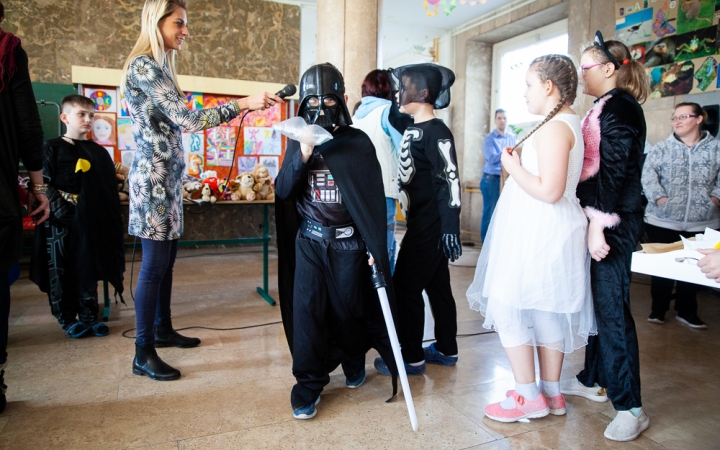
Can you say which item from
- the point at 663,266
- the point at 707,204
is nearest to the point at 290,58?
the point at 707,204

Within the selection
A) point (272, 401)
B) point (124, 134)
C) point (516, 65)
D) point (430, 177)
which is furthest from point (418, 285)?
point (516, 65)

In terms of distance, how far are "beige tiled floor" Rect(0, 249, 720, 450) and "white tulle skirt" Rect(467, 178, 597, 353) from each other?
0.42 metres

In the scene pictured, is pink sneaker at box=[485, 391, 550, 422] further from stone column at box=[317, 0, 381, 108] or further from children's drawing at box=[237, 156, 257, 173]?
children's drawing at box=[237, 156, 257, 173]

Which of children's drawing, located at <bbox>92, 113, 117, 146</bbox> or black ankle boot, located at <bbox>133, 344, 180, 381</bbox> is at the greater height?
children's drawing, located at <bbox>92, 113, 117, 146</bbox>

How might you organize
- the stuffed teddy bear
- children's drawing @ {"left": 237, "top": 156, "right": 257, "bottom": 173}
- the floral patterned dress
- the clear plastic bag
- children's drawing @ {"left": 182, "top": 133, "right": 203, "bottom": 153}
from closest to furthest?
the clear plastic bag
the floral patterned dress
the stuffed teddy bear
children's drawing @ {"left": 182, "top": 133, "right": 203, "bottom": 153}
children's drawing @ {"left": 237, "top": 156, "right": 257, "bottom": 173}

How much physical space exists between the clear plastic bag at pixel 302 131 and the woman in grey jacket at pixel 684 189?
3072 mm

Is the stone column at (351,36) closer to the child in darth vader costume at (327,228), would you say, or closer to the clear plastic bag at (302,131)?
the child in darth vader costume at (327,228)

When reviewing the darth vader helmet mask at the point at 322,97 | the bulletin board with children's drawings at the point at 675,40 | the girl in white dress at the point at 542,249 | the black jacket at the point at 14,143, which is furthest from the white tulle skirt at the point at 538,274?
the bulletin board with children's drawings at the point at 675,40

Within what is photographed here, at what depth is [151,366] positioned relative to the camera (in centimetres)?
252

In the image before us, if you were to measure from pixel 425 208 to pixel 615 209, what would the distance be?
87 cm

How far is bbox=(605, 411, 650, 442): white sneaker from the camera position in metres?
2.02

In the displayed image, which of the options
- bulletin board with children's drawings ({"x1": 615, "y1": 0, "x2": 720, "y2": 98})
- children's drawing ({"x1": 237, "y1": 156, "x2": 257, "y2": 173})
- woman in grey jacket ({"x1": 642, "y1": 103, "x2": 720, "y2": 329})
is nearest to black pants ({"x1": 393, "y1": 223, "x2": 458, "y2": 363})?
woman in grey jacket ({"x1": 642, "y1": 103, "x2": 720, "y2": 329})

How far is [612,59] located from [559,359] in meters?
1.24

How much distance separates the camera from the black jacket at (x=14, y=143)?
199cm
